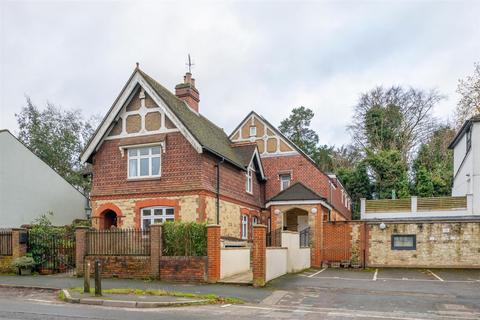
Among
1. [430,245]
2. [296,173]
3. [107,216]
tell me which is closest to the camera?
[107,216]

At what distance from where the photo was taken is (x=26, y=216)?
28.3 meters

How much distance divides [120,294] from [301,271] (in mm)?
10715

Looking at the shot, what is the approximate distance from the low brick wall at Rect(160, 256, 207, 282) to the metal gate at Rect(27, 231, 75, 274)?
5.53 metres

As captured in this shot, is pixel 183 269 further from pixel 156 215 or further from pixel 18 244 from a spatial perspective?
pixel 18 244

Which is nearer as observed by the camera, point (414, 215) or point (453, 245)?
point (453, 245)

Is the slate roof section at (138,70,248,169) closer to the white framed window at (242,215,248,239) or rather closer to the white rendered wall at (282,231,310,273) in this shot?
the white framed window at (242,215,248,239)

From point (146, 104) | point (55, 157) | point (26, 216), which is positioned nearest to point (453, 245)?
point (146, 104)

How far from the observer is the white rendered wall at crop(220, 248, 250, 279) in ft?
54.4

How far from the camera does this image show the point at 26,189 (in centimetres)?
2838

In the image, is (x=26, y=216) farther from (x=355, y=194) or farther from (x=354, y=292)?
(x=355, y=194)

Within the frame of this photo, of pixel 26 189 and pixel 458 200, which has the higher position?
pixel 26 189

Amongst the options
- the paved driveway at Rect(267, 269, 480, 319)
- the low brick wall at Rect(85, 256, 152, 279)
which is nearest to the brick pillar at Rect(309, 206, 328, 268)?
the paved driveway at Rect(267, 269, 480, 319)

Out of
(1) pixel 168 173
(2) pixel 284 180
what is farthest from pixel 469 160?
(1) pixel 168 173

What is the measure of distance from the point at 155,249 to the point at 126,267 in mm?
1513
